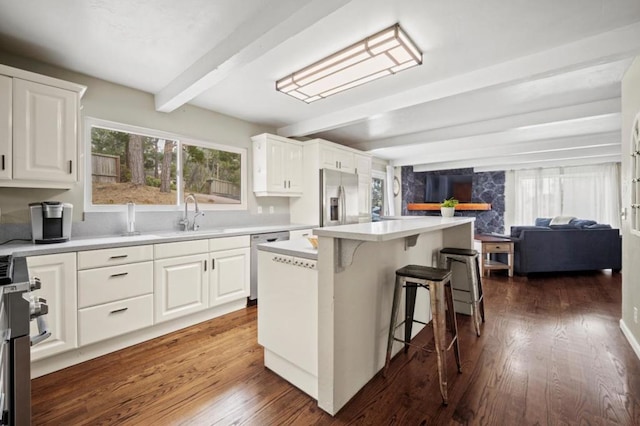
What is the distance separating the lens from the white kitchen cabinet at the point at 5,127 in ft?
6.64

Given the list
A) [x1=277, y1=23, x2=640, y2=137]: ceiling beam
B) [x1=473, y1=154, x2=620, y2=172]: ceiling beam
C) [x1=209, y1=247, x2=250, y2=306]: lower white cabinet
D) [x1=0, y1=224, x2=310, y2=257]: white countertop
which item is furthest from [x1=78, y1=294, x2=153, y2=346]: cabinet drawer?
[x1=473, y1=154, x2=620, y2=172]: ceiling beam

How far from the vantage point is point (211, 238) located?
9.50 ft

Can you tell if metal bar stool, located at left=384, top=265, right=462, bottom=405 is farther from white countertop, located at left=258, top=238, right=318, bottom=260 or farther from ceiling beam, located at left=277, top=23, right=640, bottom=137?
ceiling beam, located at left=277, top=23, right=640, bottom=137

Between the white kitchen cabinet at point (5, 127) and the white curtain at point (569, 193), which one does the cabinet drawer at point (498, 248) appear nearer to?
the white curtain at point (569, 193)

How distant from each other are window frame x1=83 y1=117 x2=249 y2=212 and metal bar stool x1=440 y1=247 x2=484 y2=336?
2.57 metres

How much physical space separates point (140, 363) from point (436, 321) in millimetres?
2102

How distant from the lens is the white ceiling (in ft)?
5.82

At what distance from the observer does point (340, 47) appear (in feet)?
7.22

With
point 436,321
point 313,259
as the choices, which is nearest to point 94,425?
point 313,259

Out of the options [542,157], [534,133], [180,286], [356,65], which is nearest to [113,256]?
[180,286]

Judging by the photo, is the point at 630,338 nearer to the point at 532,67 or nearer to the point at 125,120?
the point at 532,67

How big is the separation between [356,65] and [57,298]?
2.77 metres

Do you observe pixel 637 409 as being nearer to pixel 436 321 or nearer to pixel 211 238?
pixel 436 321

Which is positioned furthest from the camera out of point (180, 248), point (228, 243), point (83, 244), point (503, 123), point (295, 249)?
point (503, 123)
